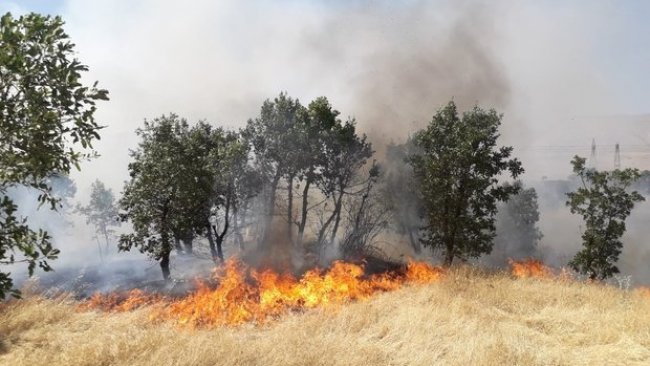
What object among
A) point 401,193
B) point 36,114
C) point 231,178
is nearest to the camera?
point 36,114

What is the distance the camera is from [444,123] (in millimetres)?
24703

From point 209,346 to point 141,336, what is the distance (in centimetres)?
161

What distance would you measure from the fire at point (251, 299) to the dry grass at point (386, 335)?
1.38 metres

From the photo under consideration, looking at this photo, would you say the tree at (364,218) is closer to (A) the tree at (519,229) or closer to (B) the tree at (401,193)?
(B) the tree at (401,193)

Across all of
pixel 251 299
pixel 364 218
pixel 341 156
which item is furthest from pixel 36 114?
pixel 364 218

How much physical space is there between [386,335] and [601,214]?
21.4 metres

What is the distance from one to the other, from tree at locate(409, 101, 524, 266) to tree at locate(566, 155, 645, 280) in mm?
4919

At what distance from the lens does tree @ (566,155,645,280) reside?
81.8ft

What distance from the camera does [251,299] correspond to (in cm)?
1661

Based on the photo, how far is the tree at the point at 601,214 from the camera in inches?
981

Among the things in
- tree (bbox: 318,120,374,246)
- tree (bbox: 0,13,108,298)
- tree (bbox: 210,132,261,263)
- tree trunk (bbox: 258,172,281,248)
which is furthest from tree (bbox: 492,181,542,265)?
tree (bbox: 0,13,108,298)

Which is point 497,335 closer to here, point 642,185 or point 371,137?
point 371,137

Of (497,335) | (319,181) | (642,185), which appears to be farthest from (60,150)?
(642,185)

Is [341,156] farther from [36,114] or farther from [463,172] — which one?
[36,114]
